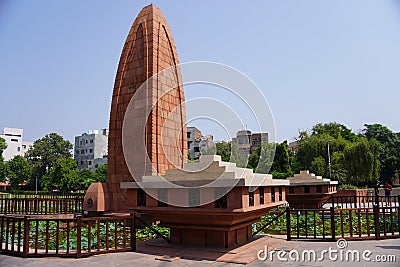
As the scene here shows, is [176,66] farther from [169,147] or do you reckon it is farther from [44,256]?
[44,256]

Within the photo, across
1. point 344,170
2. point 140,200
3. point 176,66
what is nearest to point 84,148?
point 344,170

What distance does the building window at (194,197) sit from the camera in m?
5.91

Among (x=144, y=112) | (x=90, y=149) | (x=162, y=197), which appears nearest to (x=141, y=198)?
(x=162, y=197)

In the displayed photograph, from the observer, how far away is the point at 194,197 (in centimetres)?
595

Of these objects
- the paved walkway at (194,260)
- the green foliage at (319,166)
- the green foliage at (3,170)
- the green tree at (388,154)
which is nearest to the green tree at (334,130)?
the green tree at (388,154)

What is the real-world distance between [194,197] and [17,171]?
4690 cm

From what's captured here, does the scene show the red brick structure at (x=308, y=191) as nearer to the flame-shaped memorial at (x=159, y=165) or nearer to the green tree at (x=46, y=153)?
the flame-shaped memorial at (x=159, y=165)

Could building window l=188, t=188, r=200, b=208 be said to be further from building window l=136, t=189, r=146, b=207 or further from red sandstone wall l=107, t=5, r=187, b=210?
red sandstone wall l=107, t=5, r=187, b=210

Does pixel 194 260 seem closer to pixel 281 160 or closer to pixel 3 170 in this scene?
pixel 281 160

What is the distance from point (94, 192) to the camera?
1049 cm

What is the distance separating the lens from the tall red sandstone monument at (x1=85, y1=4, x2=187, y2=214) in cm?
1038

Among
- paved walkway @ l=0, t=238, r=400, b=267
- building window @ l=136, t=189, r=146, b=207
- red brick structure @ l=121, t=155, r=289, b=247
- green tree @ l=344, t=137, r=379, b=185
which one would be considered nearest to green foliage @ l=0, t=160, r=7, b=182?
green tree @ l=344, t=137, r=379, b=185

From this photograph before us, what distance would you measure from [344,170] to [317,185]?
2094 cm

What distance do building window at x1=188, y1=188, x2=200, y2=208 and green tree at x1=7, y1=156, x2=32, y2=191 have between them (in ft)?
152
